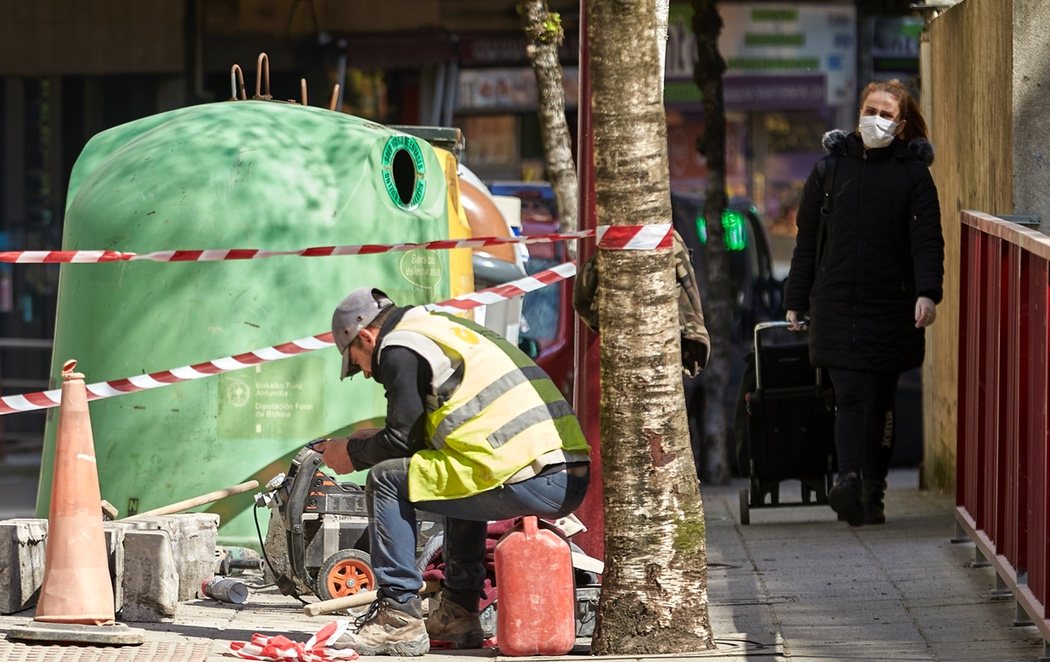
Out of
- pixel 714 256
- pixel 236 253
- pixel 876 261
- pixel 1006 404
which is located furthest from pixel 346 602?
pixel 714 256

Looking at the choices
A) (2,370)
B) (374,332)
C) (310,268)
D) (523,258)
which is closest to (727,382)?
(523,258)

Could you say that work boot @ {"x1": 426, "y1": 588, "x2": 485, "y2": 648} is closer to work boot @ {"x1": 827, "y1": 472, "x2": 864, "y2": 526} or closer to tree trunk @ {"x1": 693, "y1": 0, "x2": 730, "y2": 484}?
work boot @ {"x1": 827, "y1": 472, "x2": 864, "y2": 526}

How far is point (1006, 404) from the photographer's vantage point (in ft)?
19.4

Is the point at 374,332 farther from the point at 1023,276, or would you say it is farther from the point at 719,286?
the point at 719,286

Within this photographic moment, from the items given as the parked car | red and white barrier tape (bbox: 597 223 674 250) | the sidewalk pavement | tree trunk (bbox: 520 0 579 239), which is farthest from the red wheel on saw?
the parked car

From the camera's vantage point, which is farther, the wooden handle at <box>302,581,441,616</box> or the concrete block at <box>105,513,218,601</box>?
the concrete block at <box>105,513,218,601</box>

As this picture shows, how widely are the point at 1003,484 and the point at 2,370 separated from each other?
43.0ft

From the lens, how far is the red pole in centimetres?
673

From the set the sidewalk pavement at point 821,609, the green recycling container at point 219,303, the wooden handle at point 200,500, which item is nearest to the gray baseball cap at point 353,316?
the sidewalk pavement at point 821,609

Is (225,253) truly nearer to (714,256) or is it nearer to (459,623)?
(459,623)

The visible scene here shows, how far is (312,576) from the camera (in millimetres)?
6902

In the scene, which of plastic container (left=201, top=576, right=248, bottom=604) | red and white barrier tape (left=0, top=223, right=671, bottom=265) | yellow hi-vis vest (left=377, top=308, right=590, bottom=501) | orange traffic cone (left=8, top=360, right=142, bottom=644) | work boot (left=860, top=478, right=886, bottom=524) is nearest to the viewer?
yellow hi-vis vest (left=377, top=308, right=590, bottom=501)

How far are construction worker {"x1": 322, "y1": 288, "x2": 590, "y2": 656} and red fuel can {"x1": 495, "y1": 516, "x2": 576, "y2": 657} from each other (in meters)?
0.20

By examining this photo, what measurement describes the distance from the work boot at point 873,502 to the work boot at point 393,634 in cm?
281
